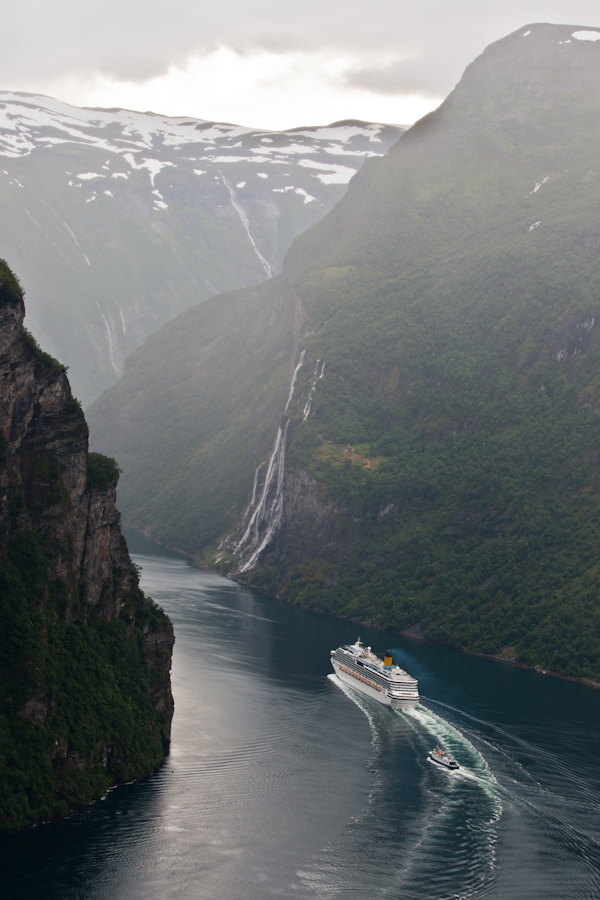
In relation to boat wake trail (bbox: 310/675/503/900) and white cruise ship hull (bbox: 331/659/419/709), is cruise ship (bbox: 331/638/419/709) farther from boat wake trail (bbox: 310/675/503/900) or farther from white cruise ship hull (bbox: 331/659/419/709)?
boat wake trail (bbox: 310/675/503/900)

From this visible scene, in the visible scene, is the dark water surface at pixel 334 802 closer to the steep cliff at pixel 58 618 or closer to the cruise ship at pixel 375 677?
the cruise ship at pixel 375 677

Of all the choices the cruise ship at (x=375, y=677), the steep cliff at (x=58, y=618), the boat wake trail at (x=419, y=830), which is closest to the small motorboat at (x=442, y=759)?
the boat wake trail at (x=419, y=830)

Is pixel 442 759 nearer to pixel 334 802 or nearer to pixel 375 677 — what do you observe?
pixel 334 802

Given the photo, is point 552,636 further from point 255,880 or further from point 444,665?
point 255,880

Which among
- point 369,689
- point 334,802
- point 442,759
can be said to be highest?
point 369,689

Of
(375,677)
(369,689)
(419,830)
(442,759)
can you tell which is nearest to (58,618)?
(419,830)

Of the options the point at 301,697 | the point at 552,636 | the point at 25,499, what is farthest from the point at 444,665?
the point at 25,499

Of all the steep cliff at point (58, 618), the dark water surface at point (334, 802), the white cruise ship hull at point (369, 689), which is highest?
the steep cliff at point (58, 618)
